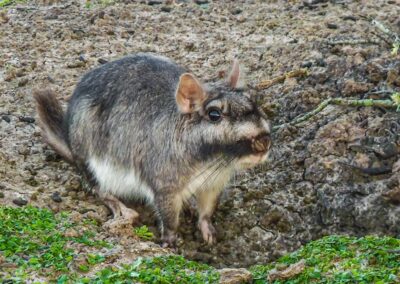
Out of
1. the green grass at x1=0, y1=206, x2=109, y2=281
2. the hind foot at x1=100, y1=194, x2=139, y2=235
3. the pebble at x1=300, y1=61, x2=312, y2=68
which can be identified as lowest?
the hind foot at x1=100, y1=194, x2=139, y2=235

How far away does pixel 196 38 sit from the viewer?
959cm

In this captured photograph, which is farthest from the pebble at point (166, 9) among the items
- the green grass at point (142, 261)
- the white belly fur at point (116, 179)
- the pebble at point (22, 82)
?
the green grass at point (142, 261)

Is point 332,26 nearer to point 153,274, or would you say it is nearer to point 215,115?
point 215,115

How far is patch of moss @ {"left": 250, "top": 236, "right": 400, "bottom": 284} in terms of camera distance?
16.0ft

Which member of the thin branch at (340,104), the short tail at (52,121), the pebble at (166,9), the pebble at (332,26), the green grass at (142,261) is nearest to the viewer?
the green grass at (142,261)

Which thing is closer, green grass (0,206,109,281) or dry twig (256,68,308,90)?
green grass (0,206,109,281)

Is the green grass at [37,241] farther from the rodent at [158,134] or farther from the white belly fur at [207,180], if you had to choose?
the white belly fur at [207,180]

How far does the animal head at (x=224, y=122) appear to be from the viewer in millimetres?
6121

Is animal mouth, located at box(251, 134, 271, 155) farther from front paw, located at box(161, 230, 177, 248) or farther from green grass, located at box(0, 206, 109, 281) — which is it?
green grass, located at box(0, 206, 109, 281)

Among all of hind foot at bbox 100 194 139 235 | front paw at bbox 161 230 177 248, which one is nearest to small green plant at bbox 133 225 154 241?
hind foot at bbox 100 194 139 235

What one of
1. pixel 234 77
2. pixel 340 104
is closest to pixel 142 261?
pixel 234 77

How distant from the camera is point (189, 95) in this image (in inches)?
251

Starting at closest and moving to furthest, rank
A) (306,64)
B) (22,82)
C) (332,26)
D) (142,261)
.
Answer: (142,261), (306,64), (22,82), (332,26)

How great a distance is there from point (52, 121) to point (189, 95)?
6.23 ft
